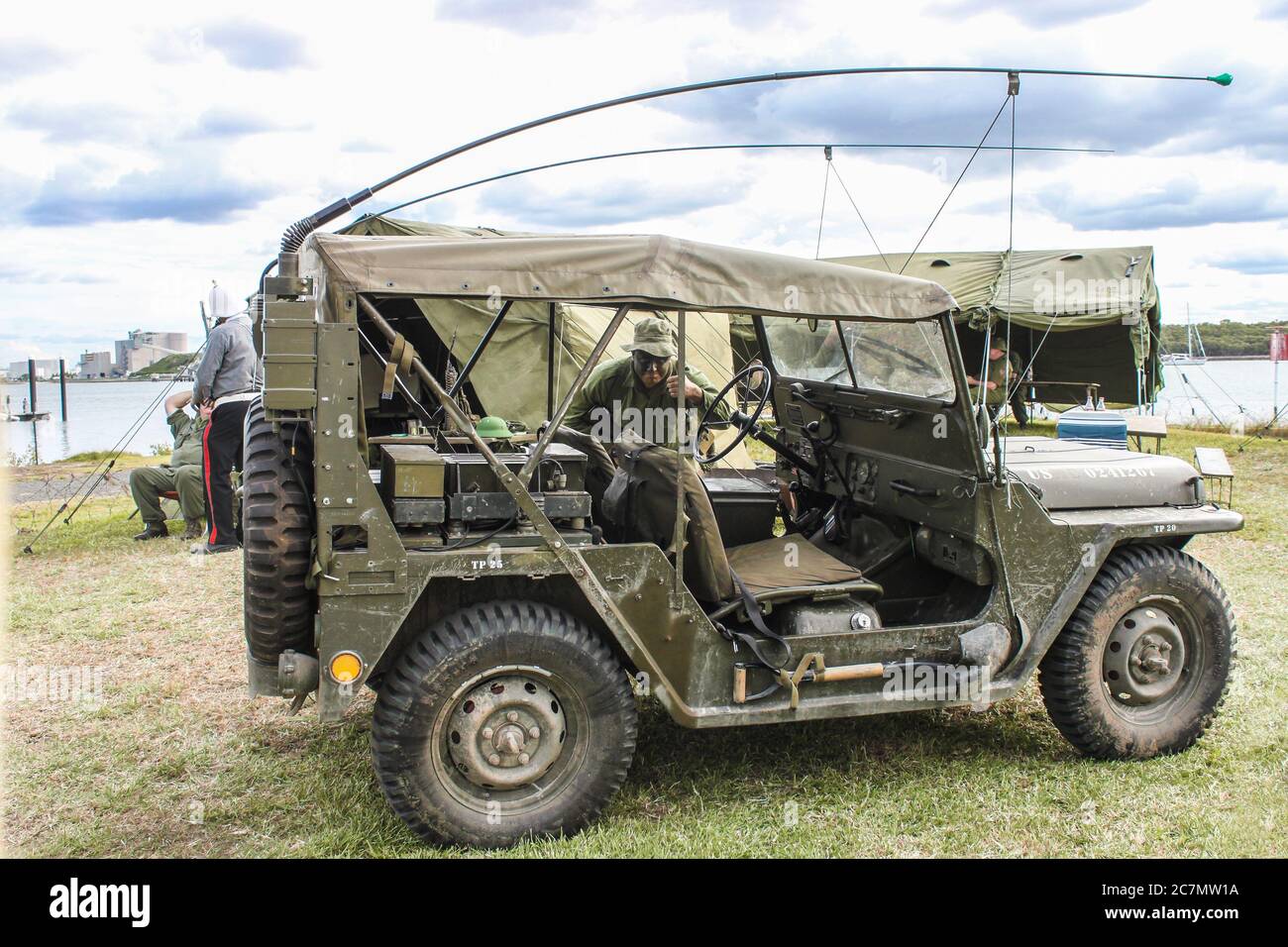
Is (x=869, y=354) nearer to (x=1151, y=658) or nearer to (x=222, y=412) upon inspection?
(x=1151, y=658)

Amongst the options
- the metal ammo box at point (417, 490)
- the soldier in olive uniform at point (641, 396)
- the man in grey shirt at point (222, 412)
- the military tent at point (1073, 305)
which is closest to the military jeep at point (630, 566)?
the metal ammo box at point (417, 490)

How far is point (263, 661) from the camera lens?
11.3 feet

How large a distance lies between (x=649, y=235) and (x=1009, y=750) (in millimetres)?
2685

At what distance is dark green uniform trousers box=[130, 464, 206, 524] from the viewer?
8.96 meters

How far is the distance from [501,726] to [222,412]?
5.67 m

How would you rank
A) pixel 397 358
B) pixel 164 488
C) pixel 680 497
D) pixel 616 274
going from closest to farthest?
pixel 397 358 → pixel 616 274 → pixel 680 497 → pixel 164 488

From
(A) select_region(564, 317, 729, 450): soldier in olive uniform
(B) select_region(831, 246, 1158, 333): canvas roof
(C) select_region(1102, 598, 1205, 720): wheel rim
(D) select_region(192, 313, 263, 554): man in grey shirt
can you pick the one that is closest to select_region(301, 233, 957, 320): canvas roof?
(A) select_region(564, 317, 729, 450): soldier in olive uniform

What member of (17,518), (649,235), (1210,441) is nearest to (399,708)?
(649,235)

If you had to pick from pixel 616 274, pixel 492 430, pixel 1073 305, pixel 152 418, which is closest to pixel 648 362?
pixel 492 430

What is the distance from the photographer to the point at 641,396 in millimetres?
4875

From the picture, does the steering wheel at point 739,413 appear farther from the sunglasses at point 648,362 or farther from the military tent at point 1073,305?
the military tent at point 1073,305

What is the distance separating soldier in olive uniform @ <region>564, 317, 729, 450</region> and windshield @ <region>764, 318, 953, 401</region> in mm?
447

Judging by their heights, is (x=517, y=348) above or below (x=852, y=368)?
above

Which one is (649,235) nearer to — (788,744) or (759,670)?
(759,670)
